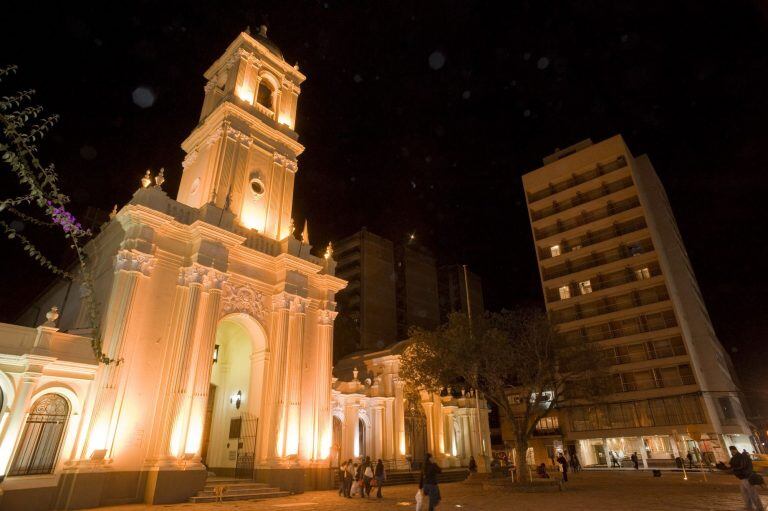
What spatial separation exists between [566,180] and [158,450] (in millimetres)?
48448

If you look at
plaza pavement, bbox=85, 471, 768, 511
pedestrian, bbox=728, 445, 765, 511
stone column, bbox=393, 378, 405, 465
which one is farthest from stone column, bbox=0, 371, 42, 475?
stone column, bbox=393, 378, 405, 465

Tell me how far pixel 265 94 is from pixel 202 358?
55.8 ft

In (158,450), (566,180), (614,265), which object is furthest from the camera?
(566,180)

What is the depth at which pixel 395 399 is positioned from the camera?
1133 inches

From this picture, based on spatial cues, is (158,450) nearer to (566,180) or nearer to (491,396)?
(491,396)

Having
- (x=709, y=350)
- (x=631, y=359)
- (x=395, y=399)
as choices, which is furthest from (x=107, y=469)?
(x=709, y=350)

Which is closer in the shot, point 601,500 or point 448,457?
point 601,500

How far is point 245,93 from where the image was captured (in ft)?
80.9

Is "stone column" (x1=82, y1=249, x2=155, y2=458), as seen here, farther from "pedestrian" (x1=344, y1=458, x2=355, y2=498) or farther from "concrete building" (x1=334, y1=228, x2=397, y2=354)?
"concrete building" (x1=334, y1=228, x2=397, y2=354)

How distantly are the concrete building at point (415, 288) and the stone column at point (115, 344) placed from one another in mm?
51782

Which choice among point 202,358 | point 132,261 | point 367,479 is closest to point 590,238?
point 367,479

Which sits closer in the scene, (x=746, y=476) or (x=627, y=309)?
(x=746, y=476)

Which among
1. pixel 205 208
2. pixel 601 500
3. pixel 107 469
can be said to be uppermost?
pixel 205 208

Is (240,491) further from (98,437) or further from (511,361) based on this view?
(511,361)
